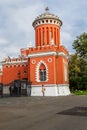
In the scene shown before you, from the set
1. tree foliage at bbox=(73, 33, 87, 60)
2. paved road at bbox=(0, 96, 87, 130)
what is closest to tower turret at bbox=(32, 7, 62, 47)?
tree foliage at bbox=(73, 33, 87, 60)

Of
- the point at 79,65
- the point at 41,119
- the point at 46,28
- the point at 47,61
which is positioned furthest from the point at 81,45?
the point at 41,119

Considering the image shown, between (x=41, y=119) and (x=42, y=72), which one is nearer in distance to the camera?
(x=41, y=119)

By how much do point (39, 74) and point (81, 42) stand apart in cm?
1449

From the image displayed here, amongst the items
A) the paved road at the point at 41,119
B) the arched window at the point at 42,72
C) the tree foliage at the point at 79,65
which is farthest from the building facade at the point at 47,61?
the paved road at the point at 41,119

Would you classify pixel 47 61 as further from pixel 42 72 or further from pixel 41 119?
pixel 41 119

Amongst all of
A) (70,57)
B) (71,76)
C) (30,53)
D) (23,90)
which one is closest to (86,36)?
(70,57)

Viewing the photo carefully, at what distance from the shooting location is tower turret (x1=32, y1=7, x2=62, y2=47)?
127ft

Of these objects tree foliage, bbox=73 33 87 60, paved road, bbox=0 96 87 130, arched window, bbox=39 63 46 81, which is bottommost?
paved road, bbox=0 96 87 130

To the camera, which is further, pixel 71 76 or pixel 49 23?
pixel 71 76

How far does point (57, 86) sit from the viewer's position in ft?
113

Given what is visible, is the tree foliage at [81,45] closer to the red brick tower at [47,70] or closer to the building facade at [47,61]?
the building facade at [47,61]

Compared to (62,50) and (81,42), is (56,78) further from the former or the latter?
(81,42)

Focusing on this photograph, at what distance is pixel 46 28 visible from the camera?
127 ft

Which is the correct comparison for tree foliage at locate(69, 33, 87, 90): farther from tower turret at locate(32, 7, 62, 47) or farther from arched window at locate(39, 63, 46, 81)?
arched window at locate(39, 63, 46, 81)
